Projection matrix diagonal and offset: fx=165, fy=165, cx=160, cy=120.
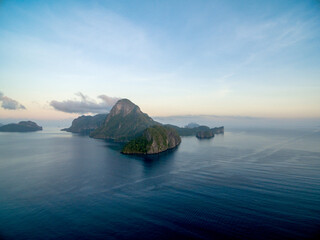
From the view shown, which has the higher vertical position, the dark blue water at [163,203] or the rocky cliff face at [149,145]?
the rocky cliff face at [149,145]

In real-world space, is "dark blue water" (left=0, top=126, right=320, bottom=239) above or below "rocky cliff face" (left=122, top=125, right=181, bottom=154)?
below

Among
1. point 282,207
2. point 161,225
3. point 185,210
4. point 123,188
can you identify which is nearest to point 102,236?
point 161,225

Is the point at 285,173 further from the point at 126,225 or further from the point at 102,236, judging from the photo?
the point at 102,236

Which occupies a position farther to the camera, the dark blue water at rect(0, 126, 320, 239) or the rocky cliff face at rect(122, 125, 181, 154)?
the rocky cliff face at rect(122, 125, 181, 154)

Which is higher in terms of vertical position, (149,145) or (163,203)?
(149,145)

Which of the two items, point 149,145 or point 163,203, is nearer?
point 163,203

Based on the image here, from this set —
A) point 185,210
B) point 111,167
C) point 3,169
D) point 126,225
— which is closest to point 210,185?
point 185,210

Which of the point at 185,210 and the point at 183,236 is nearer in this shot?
the point at 183,236

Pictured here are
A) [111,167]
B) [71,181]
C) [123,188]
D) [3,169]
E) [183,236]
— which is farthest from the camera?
[111,167]

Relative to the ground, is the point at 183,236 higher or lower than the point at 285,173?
lower

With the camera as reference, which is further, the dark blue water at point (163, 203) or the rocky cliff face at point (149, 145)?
the rocky cliff face at point (149, 145)

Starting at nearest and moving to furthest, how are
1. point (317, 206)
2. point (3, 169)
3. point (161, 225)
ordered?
1. point (161, 225)
2. point (317, 206)
3. point (3, 169)
